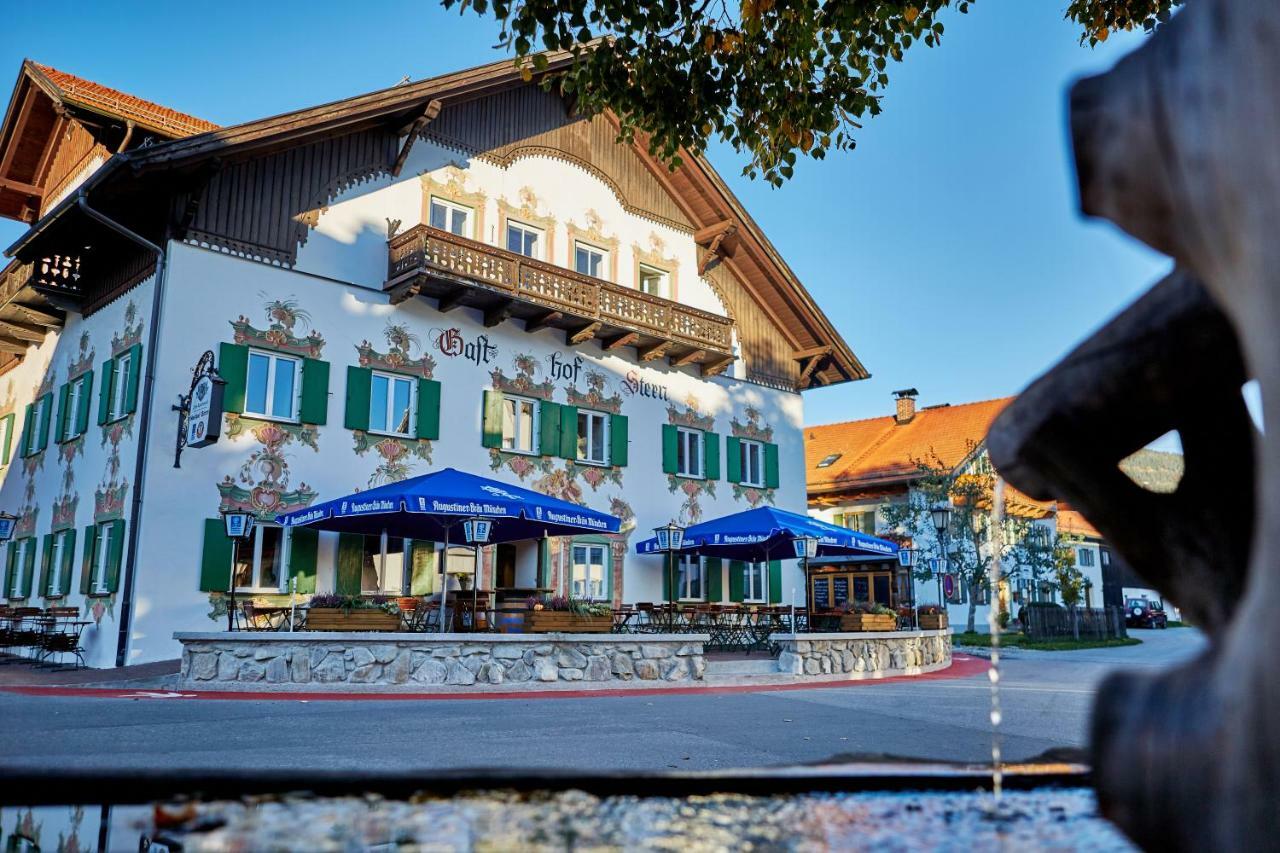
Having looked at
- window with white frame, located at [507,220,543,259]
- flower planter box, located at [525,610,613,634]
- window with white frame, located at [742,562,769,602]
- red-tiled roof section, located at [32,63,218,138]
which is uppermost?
red-tiled roof section, located at [32,63,218,138]

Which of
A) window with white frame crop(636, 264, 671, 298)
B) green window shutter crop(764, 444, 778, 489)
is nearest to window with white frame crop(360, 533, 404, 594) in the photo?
window with white frame crop(636, 264, 671, 298)

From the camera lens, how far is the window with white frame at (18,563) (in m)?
20.4

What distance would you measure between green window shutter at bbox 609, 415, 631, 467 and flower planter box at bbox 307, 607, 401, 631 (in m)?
8.98

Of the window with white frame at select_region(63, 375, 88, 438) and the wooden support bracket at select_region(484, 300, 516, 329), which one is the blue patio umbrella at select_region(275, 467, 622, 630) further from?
the window with white frame at select_region(63, 375, 88, 438)

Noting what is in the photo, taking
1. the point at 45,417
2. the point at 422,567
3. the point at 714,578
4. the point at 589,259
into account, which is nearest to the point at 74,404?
the point at 45,417

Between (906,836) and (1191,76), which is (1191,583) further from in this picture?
(1191,76)

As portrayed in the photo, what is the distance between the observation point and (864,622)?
18266 millimetres

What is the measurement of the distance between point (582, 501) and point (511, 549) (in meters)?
1.71

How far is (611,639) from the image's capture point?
14.6 meters

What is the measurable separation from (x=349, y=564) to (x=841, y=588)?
70.0 feet

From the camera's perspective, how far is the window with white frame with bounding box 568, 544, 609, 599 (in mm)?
21125

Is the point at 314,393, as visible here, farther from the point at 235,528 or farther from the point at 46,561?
the point at 46,561

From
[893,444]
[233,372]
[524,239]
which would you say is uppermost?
[524,239]

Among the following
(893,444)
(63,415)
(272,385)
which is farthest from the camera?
(893,444)
